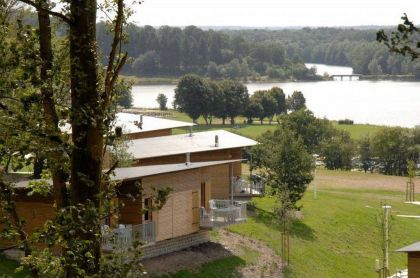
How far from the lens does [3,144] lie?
8578mm

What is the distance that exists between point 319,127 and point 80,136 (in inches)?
3045

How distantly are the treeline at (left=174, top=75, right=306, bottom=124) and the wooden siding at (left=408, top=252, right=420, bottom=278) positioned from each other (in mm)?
Result: 83699

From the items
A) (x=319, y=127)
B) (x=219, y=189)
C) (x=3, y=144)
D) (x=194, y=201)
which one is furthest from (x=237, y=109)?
(x=3, y=144)

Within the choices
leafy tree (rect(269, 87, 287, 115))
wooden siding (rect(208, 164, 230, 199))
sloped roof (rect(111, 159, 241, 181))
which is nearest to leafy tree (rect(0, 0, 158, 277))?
sloped roof (rect(111, 159, 241, 181))

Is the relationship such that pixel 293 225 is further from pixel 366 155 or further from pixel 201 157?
pixel 366 155

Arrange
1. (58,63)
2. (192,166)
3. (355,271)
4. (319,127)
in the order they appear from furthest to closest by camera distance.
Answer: (319,127)
(355,271)
(192,166)
(58,63)

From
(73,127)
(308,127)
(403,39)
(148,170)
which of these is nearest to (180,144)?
(148,170)

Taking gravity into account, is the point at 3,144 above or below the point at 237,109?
above

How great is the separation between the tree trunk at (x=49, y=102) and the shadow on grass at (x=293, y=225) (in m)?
25.1

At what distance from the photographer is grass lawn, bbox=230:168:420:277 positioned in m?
31.6

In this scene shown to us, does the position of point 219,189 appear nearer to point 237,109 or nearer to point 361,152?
point 361,152

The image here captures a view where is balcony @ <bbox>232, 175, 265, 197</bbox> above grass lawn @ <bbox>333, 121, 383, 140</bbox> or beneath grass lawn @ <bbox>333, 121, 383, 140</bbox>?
above

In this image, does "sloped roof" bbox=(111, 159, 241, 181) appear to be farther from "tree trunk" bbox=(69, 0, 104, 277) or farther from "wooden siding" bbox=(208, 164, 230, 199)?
"tree trunk" bbox=(69, 0, 104, 277)

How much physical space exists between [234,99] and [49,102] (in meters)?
99.2
